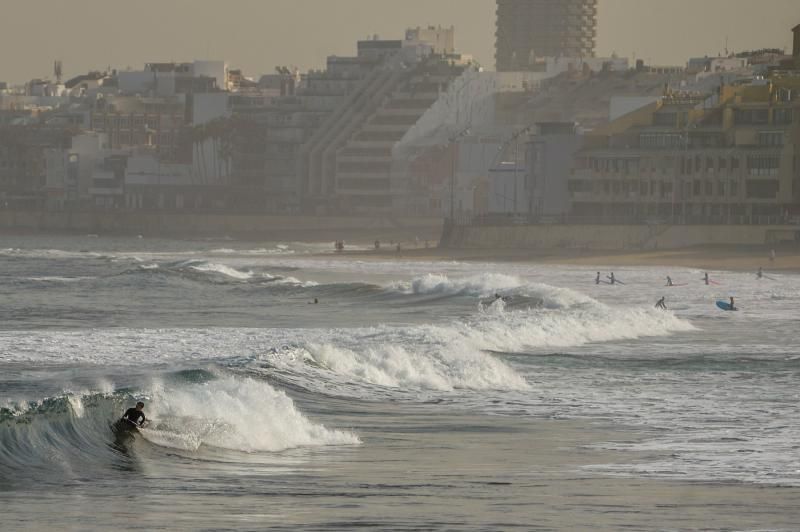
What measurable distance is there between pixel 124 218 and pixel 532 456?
160m

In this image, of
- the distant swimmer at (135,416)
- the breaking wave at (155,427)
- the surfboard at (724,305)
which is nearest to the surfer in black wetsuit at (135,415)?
the distant swimmer at (135,416)

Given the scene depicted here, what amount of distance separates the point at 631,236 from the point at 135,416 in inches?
3329

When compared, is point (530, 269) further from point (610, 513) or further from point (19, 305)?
point (610, 513)

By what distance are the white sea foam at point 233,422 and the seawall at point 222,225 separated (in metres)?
121

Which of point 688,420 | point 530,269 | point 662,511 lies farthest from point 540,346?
point 530,269

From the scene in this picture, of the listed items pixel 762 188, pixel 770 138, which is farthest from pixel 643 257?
pixel 770 138

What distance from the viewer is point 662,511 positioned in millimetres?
25062

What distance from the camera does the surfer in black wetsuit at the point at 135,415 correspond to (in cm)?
3083

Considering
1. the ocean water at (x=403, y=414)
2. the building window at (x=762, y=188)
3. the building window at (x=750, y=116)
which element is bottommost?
the ocean water at (x=403, y=414)

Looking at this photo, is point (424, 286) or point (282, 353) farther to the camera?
point (424, 286)

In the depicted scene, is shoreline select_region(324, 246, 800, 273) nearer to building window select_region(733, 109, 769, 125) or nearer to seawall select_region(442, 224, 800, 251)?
seawall select_region(442, 224, 800, 251)

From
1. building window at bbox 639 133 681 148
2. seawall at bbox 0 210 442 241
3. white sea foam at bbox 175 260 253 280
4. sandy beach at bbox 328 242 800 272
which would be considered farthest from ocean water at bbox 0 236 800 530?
seawall at bbox 0 210 442 241

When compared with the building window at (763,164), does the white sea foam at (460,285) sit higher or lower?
lower

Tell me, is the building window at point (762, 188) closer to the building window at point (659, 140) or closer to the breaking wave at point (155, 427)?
the building window at point (659, 140)
